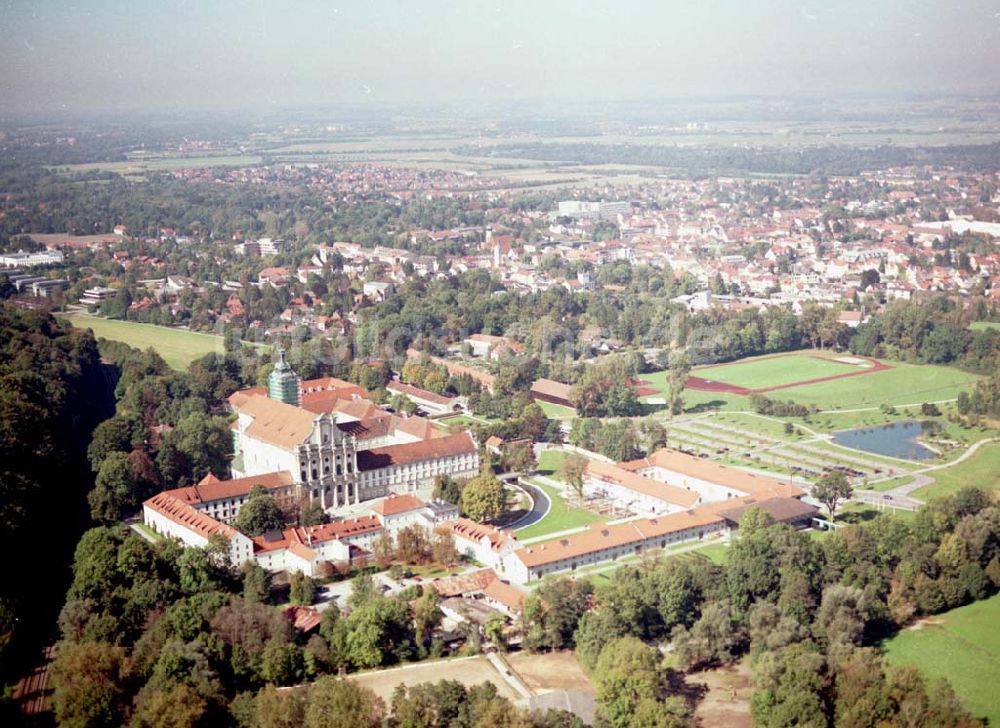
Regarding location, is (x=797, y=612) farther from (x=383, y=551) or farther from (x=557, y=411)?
Result: (x=557, y=411)

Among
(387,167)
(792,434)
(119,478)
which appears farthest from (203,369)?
(387,167)

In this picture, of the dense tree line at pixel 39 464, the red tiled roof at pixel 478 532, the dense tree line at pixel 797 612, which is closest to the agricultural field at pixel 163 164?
the dense tree line at pixel 39 464

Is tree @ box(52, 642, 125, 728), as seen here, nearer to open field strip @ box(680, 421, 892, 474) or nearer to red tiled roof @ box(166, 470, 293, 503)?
red tiled roof @ box(166, 470, 293, 503)

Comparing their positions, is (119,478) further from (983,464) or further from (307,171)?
(307,171)

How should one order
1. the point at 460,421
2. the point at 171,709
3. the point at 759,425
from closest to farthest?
the point at 171,709
the point at 759,425
the point at 460,421

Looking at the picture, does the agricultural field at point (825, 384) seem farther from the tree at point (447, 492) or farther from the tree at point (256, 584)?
the tree at point (256, 584)

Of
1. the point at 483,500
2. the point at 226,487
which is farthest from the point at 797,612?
the point at 226,487
